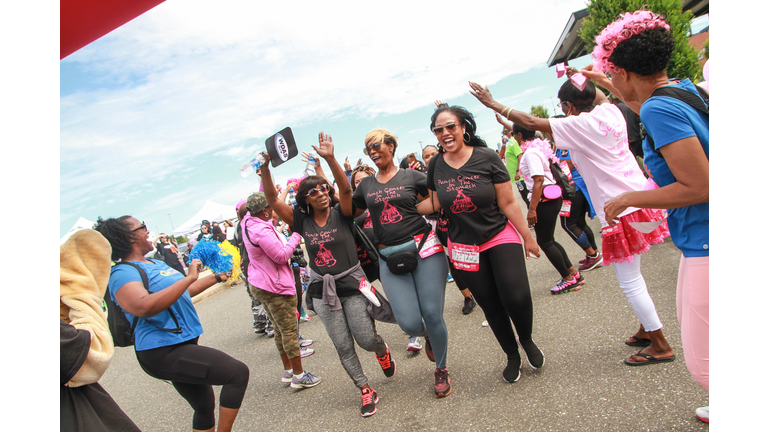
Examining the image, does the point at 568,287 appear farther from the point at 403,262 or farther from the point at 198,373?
the point at 198,373

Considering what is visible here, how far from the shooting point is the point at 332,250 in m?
3.65

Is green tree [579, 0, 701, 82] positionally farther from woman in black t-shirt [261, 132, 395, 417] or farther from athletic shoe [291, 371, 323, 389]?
athletic shoe [291, 371, 323, 389]

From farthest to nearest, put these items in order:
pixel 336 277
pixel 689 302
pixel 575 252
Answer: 1. pixel 575 252
2. pixel 336 277
3. pixel 689 302

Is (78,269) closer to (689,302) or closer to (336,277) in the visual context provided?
(336,277)

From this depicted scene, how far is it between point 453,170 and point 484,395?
5.54 ft

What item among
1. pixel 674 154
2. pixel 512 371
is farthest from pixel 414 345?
pixel 674 154

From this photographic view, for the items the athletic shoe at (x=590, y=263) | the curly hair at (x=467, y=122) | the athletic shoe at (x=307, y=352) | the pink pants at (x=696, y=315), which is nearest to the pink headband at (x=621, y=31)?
the pink pants at (x=696, y=315)

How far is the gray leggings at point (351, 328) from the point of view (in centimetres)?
352

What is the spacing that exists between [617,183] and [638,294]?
0.78 metres

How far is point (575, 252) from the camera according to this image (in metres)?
6.82

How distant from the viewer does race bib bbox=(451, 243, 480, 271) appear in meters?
3.15

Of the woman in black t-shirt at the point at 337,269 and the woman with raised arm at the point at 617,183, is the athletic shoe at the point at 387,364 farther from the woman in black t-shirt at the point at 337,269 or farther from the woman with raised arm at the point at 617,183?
the woman with raised arm at the point at 617,183

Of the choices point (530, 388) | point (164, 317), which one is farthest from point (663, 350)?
point (164, 317)

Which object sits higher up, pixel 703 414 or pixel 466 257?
pixel 466 257
